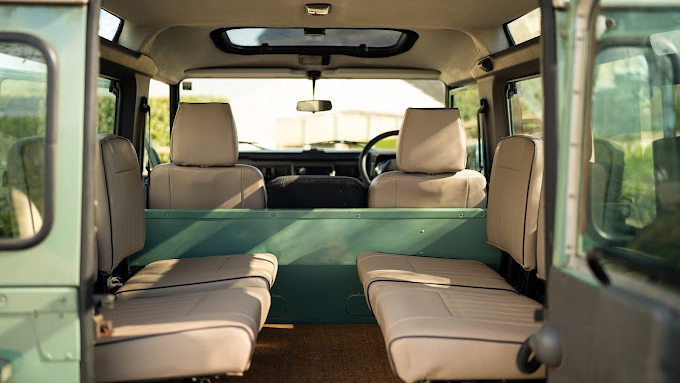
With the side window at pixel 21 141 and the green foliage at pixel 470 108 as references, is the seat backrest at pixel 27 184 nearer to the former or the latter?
the side window at pixel 21 141

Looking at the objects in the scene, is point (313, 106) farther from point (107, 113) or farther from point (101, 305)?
point (101, 305)

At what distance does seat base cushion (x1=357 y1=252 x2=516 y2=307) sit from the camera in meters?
2.78

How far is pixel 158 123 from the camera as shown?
4.53 m

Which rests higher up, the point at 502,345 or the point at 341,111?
the point at 341,111

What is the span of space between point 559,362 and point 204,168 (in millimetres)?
2285

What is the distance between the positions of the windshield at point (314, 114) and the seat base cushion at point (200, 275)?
1.86m

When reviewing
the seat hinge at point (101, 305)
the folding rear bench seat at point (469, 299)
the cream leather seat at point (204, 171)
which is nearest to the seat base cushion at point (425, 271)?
the folding rear bench seat at point (469, 299)

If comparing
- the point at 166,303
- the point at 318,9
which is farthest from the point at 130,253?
the point at 318,9

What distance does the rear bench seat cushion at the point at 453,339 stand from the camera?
200 cm

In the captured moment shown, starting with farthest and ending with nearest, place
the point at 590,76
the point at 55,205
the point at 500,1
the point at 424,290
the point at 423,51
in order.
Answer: the point at 423,51 < the point at 500,1 < the point at 424,290 < the point at 55,205 < the point at 590,76

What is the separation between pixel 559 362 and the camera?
158 centimetres

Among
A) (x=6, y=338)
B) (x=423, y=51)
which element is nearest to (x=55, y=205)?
(x=6, y=338)

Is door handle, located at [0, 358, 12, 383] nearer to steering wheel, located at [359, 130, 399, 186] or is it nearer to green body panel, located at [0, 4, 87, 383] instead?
green body panel, located at [0, 4, 87, 383]

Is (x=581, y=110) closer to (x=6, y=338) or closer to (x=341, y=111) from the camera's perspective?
(x=6, y=338)
